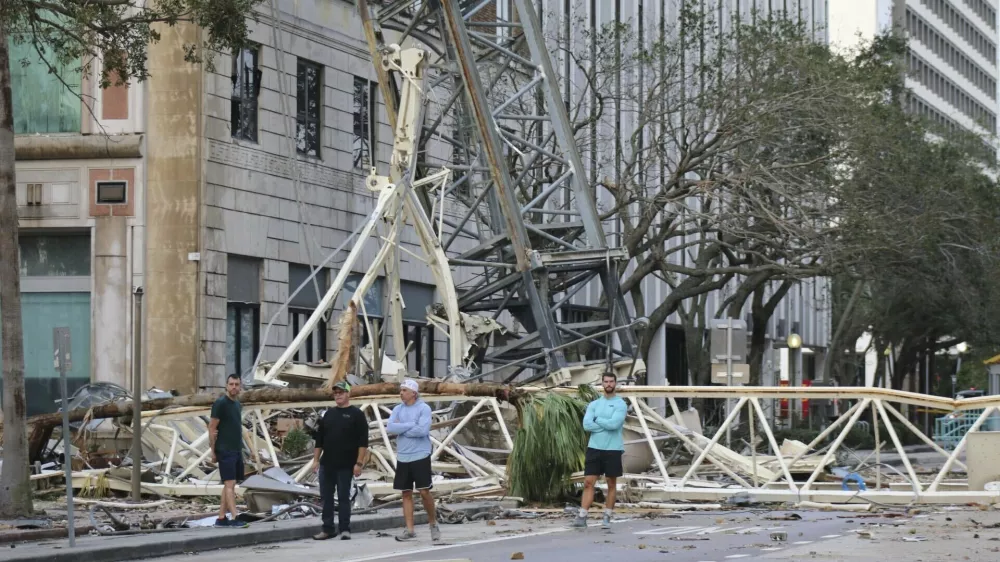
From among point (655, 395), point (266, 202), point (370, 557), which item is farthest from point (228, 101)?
point (370, 557)

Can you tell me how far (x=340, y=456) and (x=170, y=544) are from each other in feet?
7.39

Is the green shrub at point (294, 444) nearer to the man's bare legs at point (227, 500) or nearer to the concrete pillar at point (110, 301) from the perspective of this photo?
the man's bare legs at point (227, 500)

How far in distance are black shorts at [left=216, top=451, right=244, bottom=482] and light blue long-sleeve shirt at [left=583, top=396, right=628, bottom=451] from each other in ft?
12.5

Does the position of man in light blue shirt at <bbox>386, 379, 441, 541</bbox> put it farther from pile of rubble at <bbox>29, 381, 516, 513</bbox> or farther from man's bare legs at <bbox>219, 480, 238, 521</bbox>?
pile of rubble at <bbox>29, 381, 516, 513</bbox>

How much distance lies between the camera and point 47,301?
34.0m

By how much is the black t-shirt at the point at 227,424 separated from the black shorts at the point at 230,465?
0.20 feet

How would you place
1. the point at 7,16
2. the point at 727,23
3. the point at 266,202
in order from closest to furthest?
the point at 7,16 < the point at 266,202 < the point at 727,23

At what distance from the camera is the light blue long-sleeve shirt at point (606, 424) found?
20250mm

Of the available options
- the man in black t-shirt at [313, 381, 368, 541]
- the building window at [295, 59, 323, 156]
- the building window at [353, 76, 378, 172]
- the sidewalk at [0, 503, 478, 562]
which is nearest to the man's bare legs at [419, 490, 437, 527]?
the man in black t-shirt at [313, 381, 368, 541]

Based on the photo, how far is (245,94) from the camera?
35344 mm

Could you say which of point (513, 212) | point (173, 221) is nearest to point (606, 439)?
point (513, 212)

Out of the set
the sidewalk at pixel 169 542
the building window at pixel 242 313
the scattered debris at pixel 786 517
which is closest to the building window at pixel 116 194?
the building window at pixel 242 313

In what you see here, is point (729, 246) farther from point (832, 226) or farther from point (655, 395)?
point (655, 395)

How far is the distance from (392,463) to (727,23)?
46.4 meters
